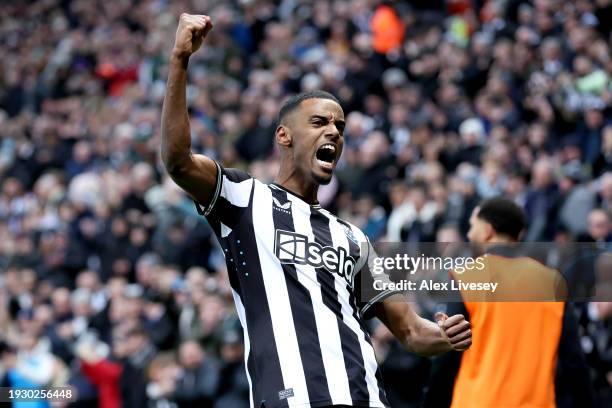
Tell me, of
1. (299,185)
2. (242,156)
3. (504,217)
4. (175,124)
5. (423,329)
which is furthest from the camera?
(242,156)

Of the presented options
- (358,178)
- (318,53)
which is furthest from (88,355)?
(318,53)

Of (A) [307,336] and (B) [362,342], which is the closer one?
(A) [307,336]

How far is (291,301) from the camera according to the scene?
4.71m

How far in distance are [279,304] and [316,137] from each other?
80 cm

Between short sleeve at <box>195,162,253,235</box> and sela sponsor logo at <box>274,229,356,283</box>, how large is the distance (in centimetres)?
19

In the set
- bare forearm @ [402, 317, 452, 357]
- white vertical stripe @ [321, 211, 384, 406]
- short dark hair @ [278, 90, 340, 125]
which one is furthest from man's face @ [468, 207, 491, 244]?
white vertical stripe @ [321, 211, 384, 406]

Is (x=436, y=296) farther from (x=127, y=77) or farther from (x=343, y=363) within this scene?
(x=127, y=77)

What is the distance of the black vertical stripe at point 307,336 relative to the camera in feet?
15.1

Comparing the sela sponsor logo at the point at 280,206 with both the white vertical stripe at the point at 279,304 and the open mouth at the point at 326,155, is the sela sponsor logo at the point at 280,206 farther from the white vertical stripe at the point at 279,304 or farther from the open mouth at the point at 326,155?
the open mouth at the point at 326,155

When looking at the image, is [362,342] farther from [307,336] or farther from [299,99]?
[299,99]

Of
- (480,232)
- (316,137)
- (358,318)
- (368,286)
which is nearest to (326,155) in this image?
(316,137)

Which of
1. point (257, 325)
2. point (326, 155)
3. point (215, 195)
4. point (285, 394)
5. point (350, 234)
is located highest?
point (326, 155)

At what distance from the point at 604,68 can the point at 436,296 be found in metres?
7.25

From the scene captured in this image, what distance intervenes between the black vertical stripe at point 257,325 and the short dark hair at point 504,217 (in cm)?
194
